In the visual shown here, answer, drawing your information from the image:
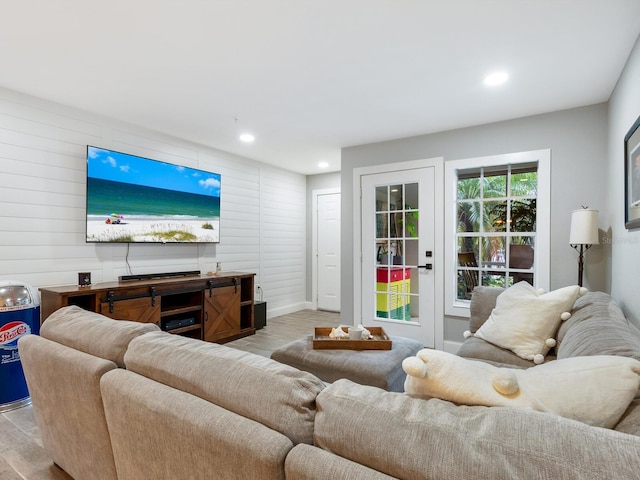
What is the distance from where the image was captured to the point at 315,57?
2.38 metres

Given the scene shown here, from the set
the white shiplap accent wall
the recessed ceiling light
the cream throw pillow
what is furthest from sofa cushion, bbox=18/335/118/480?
the recessed ceiling light

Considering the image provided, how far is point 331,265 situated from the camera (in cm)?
612

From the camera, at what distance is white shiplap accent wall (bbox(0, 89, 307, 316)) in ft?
9.62

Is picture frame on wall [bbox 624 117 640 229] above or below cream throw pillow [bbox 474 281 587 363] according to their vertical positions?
above

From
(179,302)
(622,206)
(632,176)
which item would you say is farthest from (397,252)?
(179,302)

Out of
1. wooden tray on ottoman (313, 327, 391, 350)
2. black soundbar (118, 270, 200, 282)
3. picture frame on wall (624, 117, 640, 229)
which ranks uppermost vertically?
picture frame on wall (624, 117, 640, 229)

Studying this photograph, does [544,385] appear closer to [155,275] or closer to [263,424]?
[263,424]

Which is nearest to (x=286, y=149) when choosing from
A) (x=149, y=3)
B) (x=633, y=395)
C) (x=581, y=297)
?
(x=149, y=3)

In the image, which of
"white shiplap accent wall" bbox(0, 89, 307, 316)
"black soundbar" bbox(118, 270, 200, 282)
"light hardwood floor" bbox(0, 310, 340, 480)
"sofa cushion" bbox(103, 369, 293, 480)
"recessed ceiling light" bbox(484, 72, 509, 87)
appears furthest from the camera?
"black soundbar" bbox(118, 270, 200, 282)

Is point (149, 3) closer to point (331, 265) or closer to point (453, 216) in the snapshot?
point (453, 216)

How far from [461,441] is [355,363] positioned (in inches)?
59.3

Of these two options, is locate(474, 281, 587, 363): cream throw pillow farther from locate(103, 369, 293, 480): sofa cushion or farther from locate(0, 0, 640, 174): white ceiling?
locate(103, 369, 293, 480): sofa cushion

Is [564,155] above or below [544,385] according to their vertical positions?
above

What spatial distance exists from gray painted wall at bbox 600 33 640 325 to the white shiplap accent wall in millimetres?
4192
